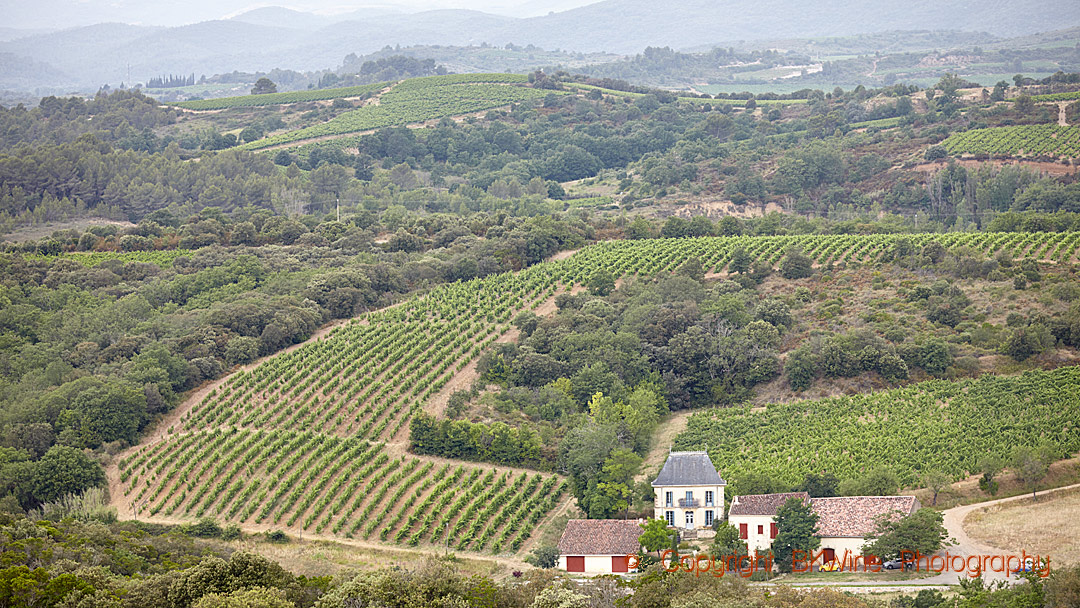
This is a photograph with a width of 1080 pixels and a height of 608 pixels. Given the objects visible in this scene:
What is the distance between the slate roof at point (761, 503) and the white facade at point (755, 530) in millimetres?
186

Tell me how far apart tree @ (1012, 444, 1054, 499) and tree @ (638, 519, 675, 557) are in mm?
13753

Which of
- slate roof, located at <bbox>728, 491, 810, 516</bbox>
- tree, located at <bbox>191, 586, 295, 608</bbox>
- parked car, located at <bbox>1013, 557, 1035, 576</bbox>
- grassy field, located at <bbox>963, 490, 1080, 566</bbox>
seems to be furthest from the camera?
slate roof, located at <bbox>728, 491, 810, 516</bbox>

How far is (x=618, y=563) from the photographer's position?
42.3 metres

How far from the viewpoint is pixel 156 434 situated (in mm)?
56531

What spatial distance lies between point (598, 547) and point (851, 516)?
8892mm

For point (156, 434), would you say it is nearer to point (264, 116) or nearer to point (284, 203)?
point (284, 203)

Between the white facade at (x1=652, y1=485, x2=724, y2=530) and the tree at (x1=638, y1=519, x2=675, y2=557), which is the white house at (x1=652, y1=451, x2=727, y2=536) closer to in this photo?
the white facade at (x1=652, y1=485, x2=724, y2=530)

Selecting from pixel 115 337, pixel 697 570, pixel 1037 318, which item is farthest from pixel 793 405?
pixel 115 337

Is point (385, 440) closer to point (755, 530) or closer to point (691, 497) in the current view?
point (691, 497)

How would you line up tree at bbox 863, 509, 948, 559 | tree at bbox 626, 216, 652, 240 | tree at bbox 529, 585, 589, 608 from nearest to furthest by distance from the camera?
tree at bbox 529, 585, 589, 608
tree at bbox 863, 509, 948, 559
tree at bbox 626, 216, 652, 240

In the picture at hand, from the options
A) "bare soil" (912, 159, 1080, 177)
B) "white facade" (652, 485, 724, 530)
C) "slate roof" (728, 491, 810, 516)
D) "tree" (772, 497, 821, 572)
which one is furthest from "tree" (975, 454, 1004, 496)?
"bare soil" (912, 159, 1080, 177)

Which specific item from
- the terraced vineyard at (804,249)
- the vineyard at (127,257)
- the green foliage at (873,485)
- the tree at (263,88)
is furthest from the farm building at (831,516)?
the tree at (263,88)

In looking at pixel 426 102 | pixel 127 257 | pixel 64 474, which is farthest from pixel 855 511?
pixel 426 102

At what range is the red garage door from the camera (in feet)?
138
